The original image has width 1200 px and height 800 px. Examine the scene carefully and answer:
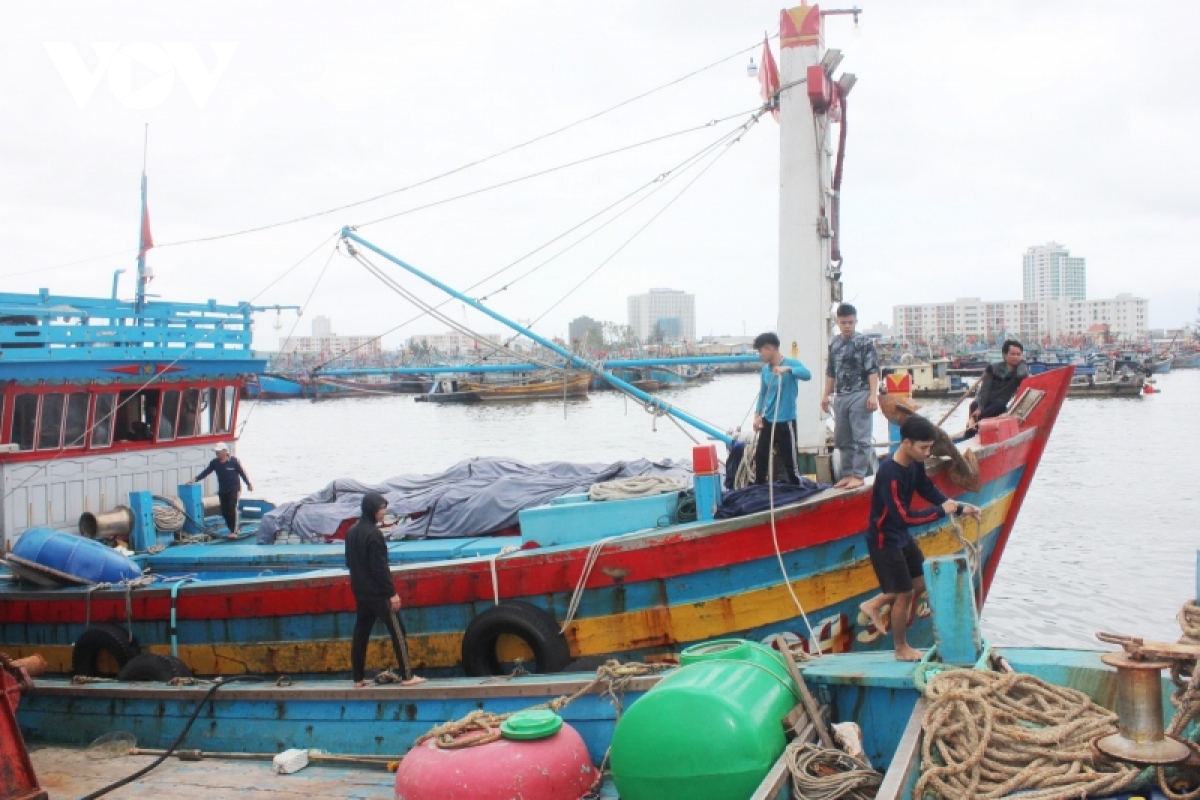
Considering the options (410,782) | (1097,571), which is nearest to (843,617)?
(410,782)

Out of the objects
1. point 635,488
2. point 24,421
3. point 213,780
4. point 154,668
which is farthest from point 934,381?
point 213,780

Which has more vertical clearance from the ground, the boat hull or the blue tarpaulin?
the blue tarpaulin

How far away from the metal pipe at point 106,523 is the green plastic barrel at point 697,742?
772 centimetres

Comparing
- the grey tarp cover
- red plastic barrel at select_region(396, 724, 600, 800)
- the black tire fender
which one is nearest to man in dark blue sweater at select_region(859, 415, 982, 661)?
red plastic barrel at select_region(396, 724, 600, 800)

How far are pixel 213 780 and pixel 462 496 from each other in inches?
142

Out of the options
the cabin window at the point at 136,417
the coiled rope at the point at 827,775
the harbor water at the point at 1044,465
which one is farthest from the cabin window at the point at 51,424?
the coiled rope at the point at 827,775

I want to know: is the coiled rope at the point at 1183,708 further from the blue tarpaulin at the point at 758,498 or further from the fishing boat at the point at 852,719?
the blue tarpaulin at the point at 758,498

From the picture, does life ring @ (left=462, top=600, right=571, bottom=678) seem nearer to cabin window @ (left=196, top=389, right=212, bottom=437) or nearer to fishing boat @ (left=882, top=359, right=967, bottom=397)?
cabin window @ (left=196, top=389, right=212, bottom=437)

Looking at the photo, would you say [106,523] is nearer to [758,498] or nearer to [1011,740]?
[758,498]

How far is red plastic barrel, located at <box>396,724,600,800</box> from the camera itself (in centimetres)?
540

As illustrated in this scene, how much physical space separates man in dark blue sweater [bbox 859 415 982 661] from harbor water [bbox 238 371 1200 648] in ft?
9.01

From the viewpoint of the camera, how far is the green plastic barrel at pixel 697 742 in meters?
4.94

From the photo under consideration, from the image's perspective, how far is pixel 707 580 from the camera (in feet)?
25.1

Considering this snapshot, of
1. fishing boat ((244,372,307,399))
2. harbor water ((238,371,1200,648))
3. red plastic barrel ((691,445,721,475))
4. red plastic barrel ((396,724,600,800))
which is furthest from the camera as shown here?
harbor water ((238,371,1200,648))
